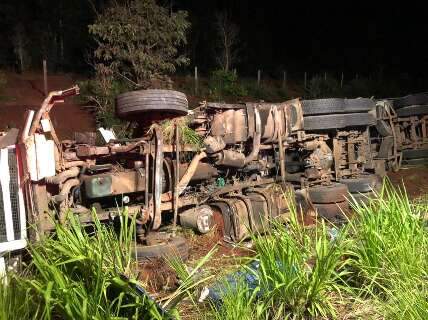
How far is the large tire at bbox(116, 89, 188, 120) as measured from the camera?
400cm

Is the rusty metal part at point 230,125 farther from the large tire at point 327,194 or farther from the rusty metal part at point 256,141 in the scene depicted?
the large tire at point 327,194

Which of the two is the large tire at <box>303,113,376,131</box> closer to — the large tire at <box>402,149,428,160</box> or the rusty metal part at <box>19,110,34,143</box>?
the large tire at <box>402,149,428,160</box>

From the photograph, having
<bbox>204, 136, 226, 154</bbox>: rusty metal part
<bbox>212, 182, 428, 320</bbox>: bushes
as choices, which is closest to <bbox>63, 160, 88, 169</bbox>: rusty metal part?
<bbox>204, 136, 226, 154</bbox>: rusty metal part

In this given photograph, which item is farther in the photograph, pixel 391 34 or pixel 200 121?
pixel 391 34

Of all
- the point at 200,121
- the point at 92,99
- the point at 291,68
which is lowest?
the point at 200,121

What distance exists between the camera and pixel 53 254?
2.98 metres

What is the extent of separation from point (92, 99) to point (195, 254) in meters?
11.8

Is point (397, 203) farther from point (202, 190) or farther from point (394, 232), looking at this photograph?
point (202, 190)

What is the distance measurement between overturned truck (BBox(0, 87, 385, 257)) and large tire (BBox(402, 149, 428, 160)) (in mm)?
3325

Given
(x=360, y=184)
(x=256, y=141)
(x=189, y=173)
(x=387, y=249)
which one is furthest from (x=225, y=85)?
(x=387, y=249)

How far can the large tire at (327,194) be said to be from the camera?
19.2ft

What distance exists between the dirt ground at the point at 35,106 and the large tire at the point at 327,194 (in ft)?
28.9

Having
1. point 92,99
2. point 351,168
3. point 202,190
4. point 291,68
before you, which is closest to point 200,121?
point 202,190

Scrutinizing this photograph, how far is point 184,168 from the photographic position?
4496 millimetres
